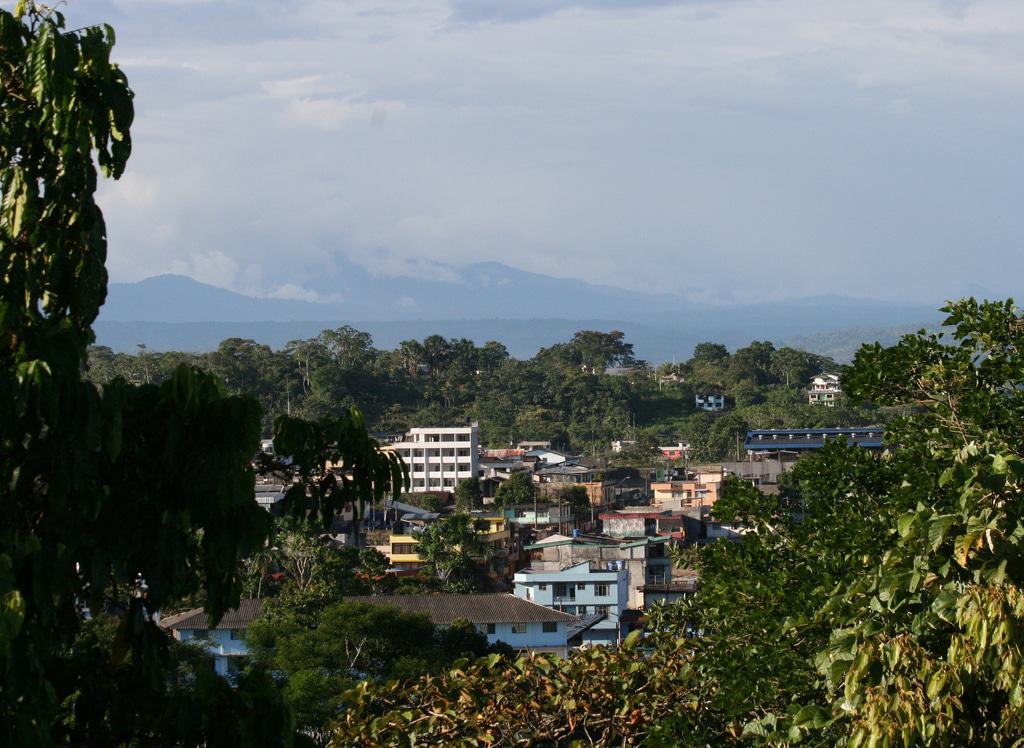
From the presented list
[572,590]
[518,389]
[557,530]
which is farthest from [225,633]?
[518,389]

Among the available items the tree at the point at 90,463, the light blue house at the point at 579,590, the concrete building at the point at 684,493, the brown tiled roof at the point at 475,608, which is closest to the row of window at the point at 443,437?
the concrete building at the point at 684,493

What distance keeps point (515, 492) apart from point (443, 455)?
1009 centimetres

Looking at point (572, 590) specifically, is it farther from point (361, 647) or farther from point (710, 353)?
point (710, 353)

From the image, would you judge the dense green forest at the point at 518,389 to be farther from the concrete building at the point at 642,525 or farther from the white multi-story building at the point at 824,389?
the concrete building at the point at 642,525

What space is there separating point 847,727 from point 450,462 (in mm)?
48276

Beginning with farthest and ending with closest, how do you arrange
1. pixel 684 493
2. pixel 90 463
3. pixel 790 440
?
1. pixel 684 493
2. pixel 790 440
3. pixel 90 463

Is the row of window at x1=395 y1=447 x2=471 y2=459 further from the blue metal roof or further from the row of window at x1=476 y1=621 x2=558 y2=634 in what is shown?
the row of window at x1=476 y1=621 x2=558 y2=634

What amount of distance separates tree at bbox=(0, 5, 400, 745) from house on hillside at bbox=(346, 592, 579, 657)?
1804cm

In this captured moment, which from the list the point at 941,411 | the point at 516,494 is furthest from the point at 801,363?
the point at 941,411

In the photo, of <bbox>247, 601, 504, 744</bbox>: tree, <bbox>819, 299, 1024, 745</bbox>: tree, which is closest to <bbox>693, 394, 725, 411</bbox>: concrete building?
<bbox>247, 601, 504, 744</bbox>: tree

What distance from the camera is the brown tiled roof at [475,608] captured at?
70.8 ft

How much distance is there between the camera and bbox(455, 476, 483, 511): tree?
42.8 m

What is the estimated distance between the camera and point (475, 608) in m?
22.2

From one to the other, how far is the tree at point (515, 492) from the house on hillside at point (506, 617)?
65.0 ft
